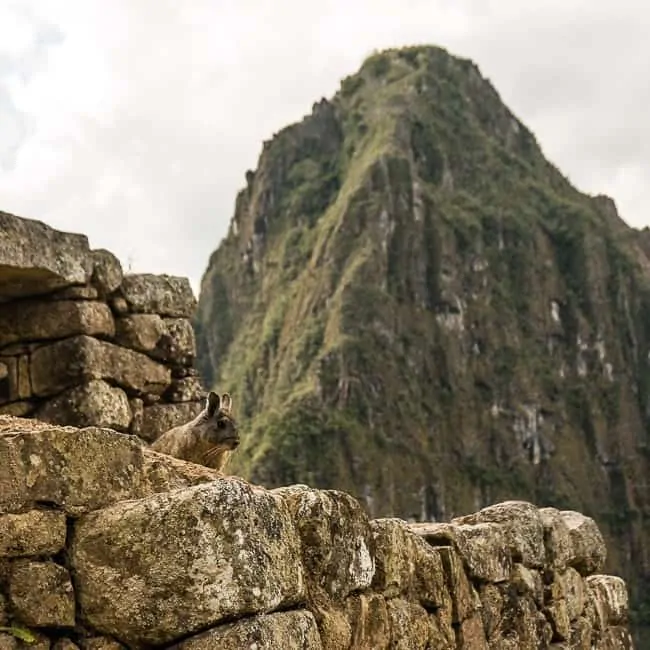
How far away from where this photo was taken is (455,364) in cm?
17525

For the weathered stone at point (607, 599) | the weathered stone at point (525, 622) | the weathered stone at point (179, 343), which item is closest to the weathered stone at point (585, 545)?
the weathered stone at point (607, 599)

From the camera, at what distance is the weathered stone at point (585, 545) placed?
11.9 meters

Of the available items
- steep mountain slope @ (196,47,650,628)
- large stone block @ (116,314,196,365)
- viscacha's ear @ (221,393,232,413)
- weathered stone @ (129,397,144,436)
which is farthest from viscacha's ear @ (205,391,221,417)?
steep mountain slope @ (196,47,650,628)

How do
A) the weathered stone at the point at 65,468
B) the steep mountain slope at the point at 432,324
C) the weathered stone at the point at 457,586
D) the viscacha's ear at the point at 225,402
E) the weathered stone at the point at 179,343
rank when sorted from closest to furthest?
the weathered stone at the point at 65,468 < the weathered stone at the point at 457,586 < the viscacha's ear at the point at 225,402 < the weathered stone at the point at 179,343 < the steep mountain slope at the point at 432,324

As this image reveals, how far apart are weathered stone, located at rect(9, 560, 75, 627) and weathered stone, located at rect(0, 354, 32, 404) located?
20.9 ft

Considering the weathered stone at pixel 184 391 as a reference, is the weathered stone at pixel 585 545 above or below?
below

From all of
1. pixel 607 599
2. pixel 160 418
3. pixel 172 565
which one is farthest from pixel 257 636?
pixel 607 599

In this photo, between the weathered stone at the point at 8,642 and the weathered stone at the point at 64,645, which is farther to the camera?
the weathered stone at the point at 64,645

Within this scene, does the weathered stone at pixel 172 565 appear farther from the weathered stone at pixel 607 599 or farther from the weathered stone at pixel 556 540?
the weathered stone at pixel 607 599

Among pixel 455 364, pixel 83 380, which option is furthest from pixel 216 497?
pixel 455 364

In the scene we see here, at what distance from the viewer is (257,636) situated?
560cm

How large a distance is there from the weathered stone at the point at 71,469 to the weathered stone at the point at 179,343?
6618mm

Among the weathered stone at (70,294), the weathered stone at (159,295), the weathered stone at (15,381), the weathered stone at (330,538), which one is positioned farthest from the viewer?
the weathered stone at (159,295)

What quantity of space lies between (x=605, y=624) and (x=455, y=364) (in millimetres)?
163857
